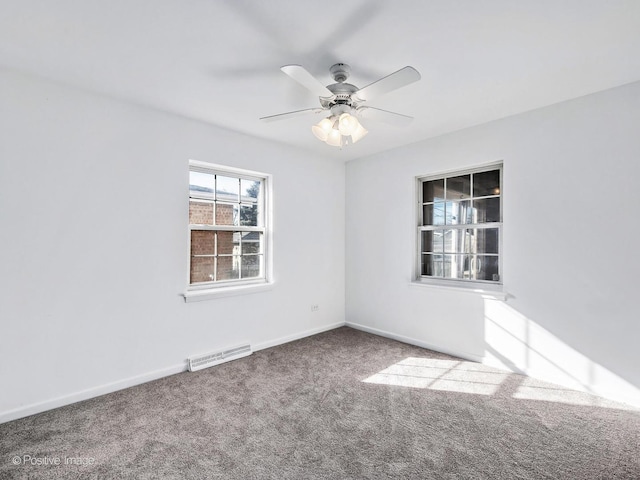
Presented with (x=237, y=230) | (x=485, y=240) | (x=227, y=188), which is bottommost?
(x=485, y=240)

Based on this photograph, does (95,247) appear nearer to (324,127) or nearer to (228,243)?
(228,243)

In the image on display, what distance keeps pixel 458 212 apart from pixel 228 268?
8.88ft

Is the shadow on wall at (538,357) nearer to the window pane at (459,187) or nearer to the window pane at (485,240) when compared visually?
the window pane at (485,240)

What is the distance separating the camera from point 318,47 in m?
2.02

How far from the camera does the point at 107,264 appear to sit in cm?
268

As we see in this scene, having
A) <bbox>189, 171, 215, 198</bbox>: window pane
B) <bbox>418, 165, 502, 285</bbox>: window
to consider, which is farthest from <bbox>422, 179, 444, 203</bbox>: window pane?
<bbox>189, 171, 215, 198</bbox>: window pane

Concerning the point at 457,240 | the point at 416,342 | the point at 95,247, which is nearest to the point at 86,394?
the point at 95,247

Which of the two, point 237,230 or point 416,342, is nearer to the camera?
point 237,230

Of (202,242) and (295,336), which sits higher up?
(202,242)

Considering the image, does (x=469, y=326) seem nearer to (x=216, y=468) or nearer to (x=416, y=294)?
(x=416, y=294)

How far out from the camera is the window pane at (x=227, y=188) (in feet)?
11.6

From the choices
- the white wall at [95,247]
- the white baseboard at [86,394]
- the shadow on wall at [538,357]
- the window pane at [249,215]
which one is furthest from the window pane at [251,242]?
the shadow on wall at [538,357]

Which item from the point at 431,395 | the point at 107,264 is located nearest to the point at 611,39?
the point at 431,395

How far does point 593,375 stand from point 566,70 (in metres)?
2.43
